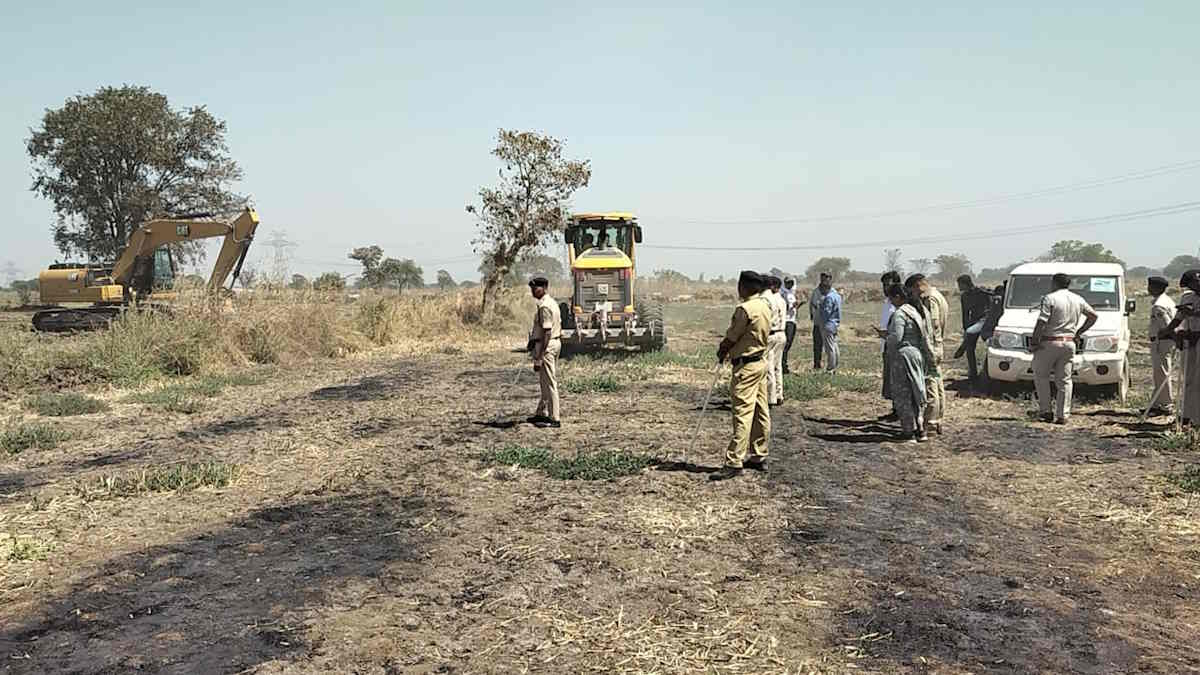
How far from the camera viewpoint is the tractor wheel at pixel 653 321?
17.1 metres

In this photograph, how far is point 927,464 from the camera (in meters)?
7.88

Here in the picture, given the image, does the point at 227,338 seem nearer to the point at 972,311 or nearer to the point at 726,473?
the point at 726,473

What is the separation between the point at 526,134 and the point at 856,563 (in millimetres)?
21915

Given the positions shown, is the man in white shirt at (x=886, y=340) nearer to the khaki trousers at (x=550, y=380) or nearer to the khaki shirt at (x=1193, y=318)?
the khaki shirt at (x=1193, y=318)

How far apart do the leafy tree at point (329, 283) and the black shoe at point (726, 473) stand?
1483 cm

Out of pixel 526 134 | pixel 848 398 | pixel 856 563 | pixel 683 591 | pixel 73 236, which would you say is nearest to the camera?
pixel 683 591

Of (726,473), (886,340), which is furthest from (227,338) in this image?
(886,340)

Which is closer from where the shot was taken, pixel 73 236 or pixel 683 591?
pixel 683 591

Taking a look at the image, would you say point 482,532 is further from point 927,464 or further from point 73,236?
point 73,236

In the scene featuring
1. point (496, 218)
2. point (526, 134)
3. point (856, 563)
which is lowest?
point (856, 563)

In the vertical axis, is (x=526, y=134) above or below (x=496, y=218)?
above

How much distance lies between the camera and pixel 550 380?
947cm

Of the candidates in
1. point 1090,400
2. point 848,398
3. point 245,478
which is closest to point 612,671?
point 245,478

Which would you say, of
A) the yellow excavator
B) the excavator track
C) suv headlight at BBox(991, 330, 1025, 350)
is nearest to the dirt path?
suv headlight at BBox(991, 330, 1025, 350)
